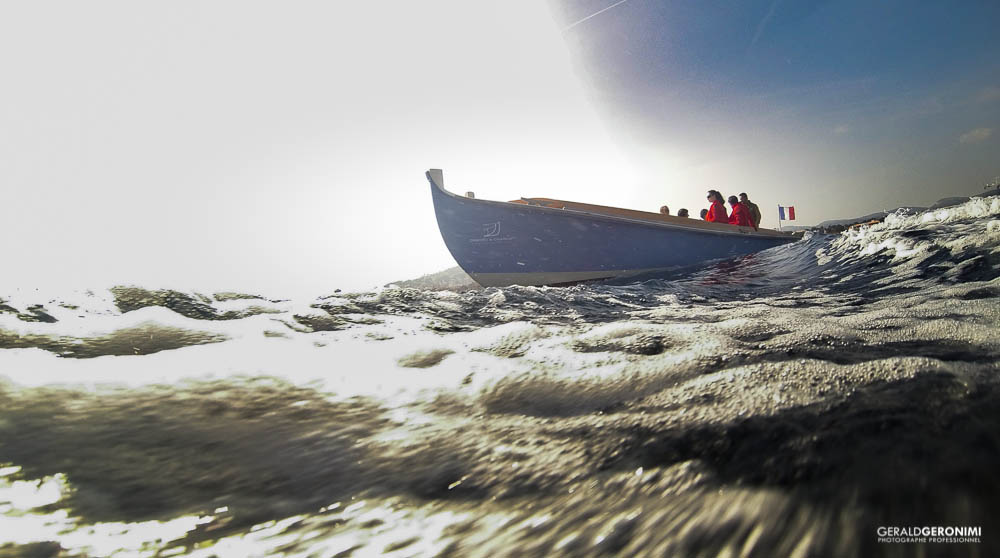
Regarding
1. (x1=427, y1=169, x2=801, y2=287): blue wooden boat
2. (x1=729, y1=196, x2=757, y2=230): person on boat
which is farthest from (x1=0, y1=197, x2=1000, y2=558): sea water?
(x1=729, y1=196, x2=757, y2=230): person on boat

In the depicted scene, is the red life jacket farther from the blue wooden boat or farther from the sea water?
the sea water

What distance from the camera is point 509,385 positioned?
6.20ft

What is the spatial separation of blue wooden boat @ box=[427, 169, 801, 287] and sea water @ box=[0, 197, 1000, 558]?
872cm

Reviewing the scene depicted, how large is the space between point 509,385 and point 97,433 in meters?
1.43

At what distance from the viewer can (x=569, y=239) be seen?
11500 mm

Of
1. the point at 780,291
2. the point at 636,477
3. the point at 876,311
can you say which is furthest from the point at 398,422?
the point at 780,291

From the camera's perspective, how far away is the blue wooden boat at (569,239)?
37.4 feet

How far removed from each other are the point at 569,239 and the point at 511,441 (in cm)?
1044

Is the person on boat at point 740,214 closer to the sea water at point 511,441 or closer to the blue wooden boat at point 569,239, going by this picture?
the blue wooden boat at point 569,239

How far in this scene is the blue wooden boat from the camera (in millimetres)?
11406

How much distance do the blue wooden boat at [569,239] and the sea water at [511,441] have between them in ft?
28.6

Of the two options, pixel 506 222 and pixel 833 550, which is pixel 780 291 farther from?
pixel 506 222

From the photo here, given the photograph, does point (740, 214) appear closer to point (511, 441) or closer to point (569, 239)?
point (569, 239)

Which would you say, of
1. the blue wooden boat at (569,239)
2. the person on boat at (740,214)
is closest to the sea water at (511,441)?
the blue wooden boat at (569,239)
